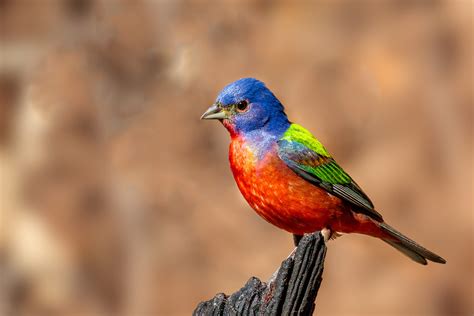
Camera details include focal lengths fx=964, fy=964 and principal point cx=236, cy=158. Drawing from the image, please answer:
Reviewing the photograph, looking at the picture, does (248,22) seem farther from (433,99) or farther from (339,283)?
(339,283)

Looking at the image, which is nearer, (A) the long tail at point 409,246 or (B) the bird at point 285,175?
(B) the bird at point 285,175

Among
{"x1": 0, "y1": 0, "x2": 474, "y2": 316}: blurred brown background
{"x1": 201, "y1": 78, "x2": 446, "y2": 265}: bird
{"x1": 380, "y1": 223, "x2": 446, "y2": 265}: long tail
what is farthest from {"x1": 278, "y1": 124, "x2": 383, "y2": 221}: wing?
{"x1": 0, "y1": 0, "x2": 474, "y2": 316}: blurred brown background

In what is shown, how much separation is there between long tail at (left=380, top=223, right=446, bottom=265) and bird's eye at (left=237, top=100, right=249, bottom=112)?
1.03m

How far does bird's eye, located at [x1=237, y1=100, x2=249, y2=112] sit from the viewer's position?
5.36m

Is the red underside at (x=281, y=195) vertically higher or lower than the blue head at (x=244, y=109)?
lower

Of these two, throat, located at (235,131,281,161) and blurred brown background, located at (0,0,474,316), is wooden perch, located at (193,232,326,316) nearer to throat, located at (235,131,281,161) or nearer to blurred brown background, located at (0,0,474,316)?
throat, located at (235,131,281,161)

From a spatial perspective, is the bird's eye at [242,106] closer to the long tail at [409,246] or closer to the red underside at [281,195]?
the red underside at [281,195]

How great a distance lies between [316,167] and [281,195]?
1.28 feet

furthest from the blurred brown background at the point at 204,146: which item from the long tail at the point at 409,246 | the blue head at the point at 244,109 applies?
the blue head at the point at 244,109

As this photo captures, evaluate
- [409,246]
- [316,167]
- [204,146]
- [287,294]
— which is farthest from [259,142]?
[204,146]

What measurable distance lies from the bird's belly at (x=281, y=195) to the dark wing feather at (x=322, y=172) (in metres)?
0.05

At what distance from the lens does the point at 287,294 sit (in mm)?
4090

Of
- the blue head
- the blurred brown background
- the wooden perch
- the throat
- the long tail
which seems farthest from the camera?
the blurred brown background

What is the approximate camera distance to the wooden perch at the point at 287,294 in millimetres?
4074
